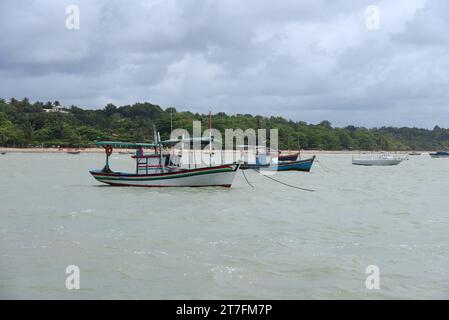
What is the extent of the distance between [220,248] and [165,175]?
16.1m

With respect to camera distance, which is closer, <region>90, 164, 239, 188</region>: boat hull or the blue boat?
<region>90, 164, 239, 188</region>: boat hull

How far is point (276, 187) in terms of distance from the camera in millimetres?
35906

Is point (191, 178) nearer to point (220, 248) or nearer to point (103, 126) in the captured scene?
point (220, 248)

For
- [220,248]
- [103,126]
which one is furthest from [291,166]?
[103,126]

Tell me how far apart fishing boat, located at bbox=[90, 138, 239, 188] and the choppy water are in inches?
175

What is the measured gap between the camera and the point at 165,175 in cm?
3033

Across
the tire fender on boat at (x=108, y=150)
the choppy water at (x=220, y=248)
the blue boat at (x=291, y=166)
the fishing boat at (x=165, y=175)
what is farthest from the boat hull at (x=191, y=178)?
the blue boat at (x=291, y=166)

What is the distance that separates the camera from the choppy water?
36.2 feet

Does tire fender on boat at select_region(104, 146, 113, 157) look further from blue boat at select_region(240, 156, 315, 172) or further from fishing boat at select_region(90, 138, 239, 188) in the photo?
blue boat at select_region(240, 156, 315, 172)

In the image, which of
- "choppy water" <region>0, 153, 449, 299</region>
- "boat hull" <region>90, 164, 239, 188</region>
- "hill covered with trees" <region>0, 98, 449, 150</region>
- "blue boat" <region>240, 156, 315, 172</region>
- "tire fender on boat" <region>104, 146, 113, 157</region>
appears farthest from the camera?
"hill covered with trees" <region>0, 98, 449, 150</region>

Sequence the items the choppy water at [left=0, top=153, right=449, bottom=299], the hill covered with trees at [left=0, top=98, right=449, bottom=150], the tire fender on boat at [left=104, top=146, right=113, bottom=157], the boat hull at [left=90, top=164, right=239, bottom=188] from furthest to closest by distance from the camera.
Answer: the hill covered with trees at [left=0, top=98, right=449, bottom=150]
the tire fender on boat at [left=104, top=146, right=113, bottom=157]
the boat hull at [left=90, top=164, right=239, bottom=188]
the choppy water at [left=0, top=153, right=449, bottom=299]

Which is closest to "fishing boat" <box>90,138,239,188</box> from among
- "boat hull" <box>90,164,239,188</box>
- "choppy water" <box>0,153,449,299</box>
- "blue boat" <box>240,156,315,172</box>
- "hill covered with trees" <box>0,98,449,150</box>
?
"boat hull" <box>90,164,239,188</box>

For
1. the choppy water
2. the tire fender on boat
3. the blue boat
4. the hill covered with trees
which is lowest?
the choppy water
